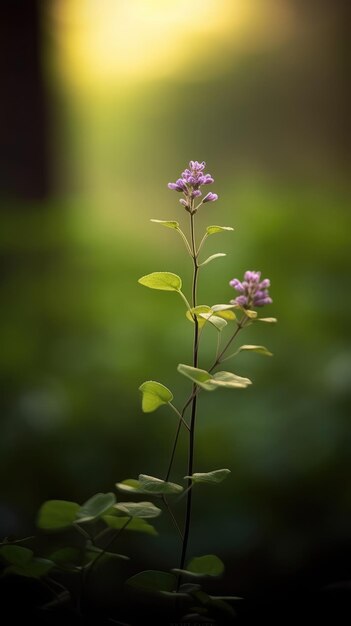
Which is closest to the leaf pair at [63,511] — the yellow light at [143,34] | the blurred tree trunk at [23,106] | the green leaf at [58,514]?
the green leaf at [58,514]

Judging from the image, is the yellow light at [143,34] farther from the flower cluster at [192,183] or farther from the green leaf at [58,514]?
the green leaf at [58,514]

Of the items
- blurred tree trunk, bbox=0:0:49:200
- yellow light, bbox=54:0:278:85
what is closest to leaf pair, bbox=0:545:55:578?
blurred tree trunk, bbox=0:0:49:200

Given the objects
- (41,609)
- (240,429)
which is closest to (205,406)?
(240,429)

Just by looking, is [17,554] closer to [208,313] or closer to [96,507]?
[96,507]

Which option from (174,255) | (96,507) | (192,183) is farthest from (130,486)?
(174,255)

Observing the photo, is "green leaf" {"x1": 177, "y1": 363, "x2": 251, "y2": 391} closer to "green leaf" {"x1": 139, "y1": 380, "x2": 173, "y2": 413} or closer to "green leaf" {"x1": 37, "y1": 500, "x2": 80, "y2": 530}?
"green leaf" {"x1": 139, "y1": 380, "x2": 173, "y2": 413}
